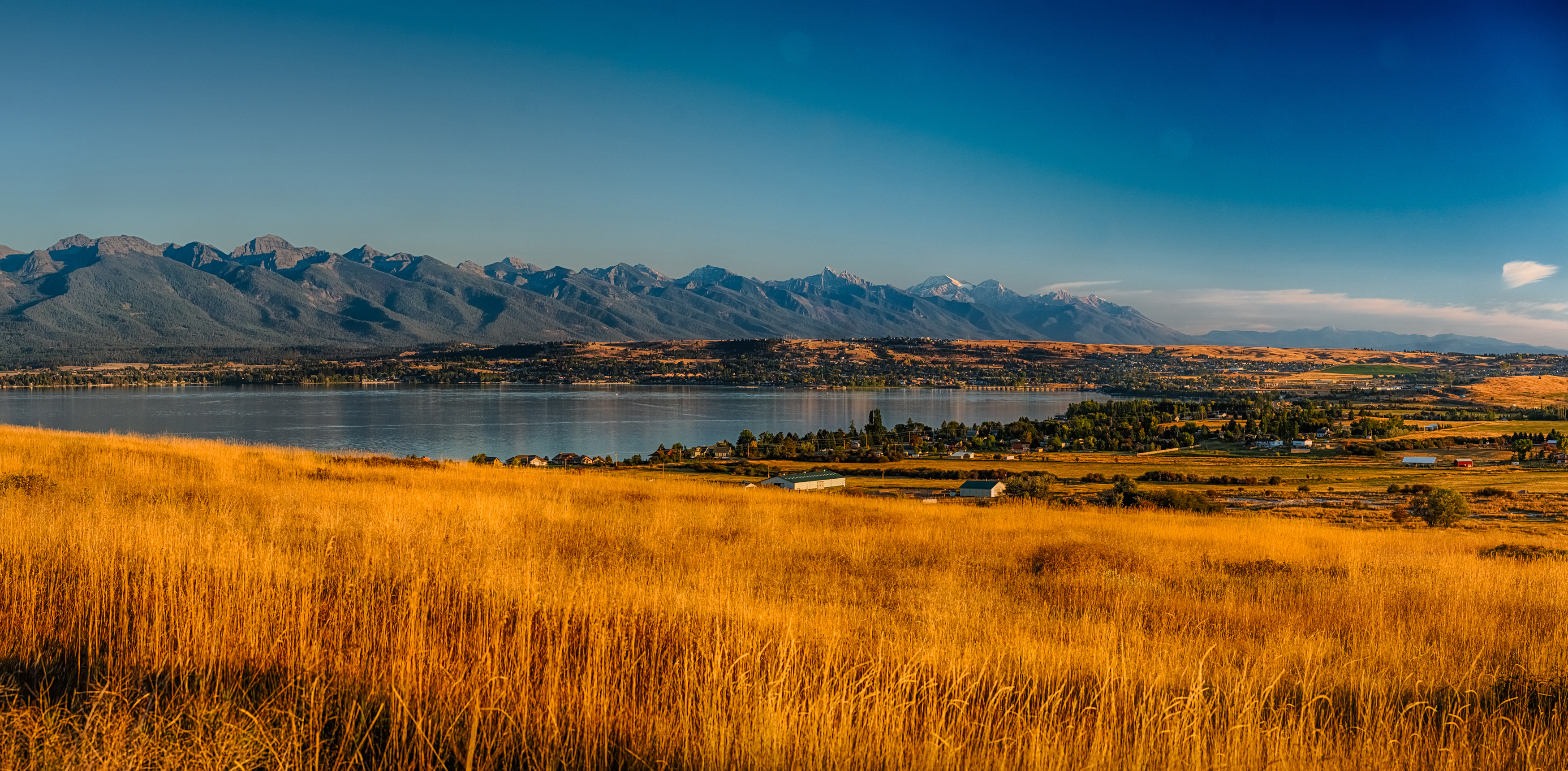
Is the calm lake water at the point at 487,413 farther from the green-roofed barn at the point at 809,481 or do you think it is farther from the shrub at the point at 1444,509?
the shrub at the point at 1444,509

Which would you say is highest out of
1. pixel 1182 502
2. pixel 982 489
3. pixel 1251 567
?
pixel 1251 567

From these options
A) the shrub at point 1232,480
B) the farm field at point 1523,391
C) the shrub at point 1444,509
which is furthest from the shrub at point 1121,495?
the farm field at point 1523,391

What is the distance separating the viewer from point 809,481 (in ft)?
147

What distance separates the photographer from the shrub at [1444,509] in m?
31.1

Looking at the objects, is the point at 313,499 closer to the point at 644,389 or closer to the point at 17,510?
the point at 17,510

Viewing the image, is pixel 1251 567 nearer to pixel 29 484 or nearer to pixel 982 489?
pixel 29 484

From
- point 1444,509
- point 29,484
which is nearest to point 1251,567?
point 29,484

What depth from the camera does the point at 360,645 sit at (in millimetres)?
3625

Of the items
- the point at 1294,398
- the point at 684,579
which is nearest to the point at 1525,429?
the point at 1294,398

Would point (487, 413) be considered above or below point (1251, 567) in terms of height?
below

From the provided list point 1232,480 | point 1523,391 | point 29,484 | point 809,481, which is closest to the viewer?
point 29,484

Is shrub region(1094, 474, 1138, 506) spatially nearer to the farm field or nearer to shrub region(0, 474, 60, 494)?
shrub region(0, 474, 60, 494)

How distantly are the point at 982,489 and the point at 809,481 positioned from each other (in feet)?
30.0

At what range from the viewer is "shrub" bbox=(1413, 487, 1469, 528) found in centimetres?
3109
